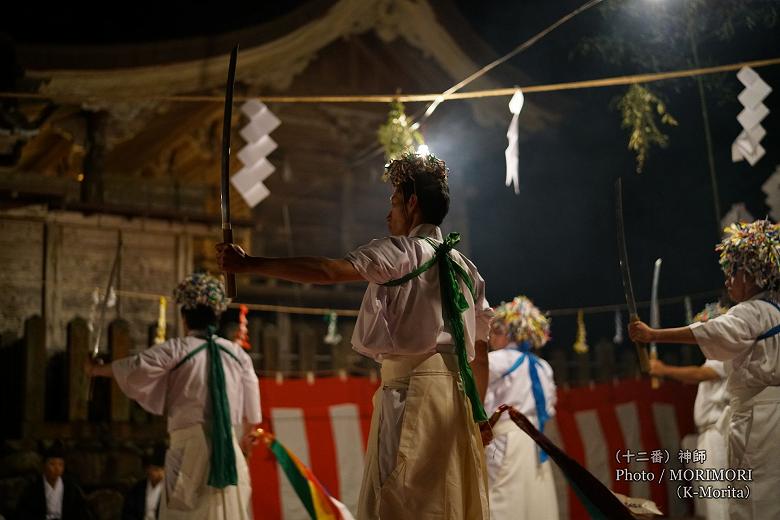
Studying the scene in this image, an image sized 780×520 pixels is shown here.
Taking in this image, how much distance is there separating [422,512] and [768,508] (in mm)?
2688

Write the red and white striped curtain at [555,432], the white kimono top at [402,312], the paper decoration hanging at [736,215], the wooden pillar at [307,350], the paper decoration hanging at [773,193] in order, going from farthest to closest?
the wooden pillar at [307,350] → the paper decoration hanging at [736,215] → the paper decoration hanging at [773,193] → the red and white striped curtain at [555,432] → the white kimono top at [402,312]

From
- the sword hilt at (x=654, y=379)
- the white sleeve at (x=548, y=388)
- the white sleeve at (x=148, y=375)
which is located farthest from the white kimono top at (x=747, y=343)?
the white sleeve at (x=148, y=375)

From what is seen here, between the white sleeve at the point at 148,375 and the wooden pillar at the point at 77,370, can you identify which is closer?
the white sleeve at the point at 148,375

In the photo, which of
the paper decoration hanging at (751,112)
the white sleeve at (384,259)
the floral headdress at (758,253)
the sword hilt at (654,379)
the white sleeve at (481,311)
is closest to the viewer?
the white sleeve at (384,259)

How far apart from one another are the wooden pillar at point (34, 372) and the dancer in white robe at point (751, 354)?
6.23 metres

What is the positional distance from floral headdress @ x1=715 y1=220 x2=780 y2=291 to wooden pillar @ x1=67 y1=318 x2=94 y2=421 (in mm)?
6406

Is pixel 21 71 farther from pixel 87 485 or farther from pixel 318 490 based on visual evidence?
pixel 318 490

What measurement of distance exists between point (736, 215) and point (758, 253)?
5026mm

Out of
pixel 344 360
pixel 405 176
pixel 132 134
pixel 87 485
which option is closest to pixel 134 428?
pixel 87 485

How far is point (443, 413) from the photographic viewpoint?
3992 mm

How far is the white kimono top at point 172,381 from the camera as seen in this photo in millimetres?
6156

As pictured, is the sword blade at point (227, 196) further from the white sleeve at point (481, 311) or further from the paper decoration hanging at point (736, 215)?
the paper decoration hanging at point (736, 215)

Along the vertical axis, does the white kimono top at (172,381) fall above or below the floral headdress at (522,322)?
below

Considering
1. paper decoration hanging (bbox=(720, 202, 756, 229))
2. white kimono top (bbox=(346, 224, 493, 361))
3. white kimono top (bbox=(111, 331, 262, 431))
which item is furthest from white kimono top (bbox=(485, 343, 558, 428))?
white kimono top (bbox=(346, 224, 493, 361))
